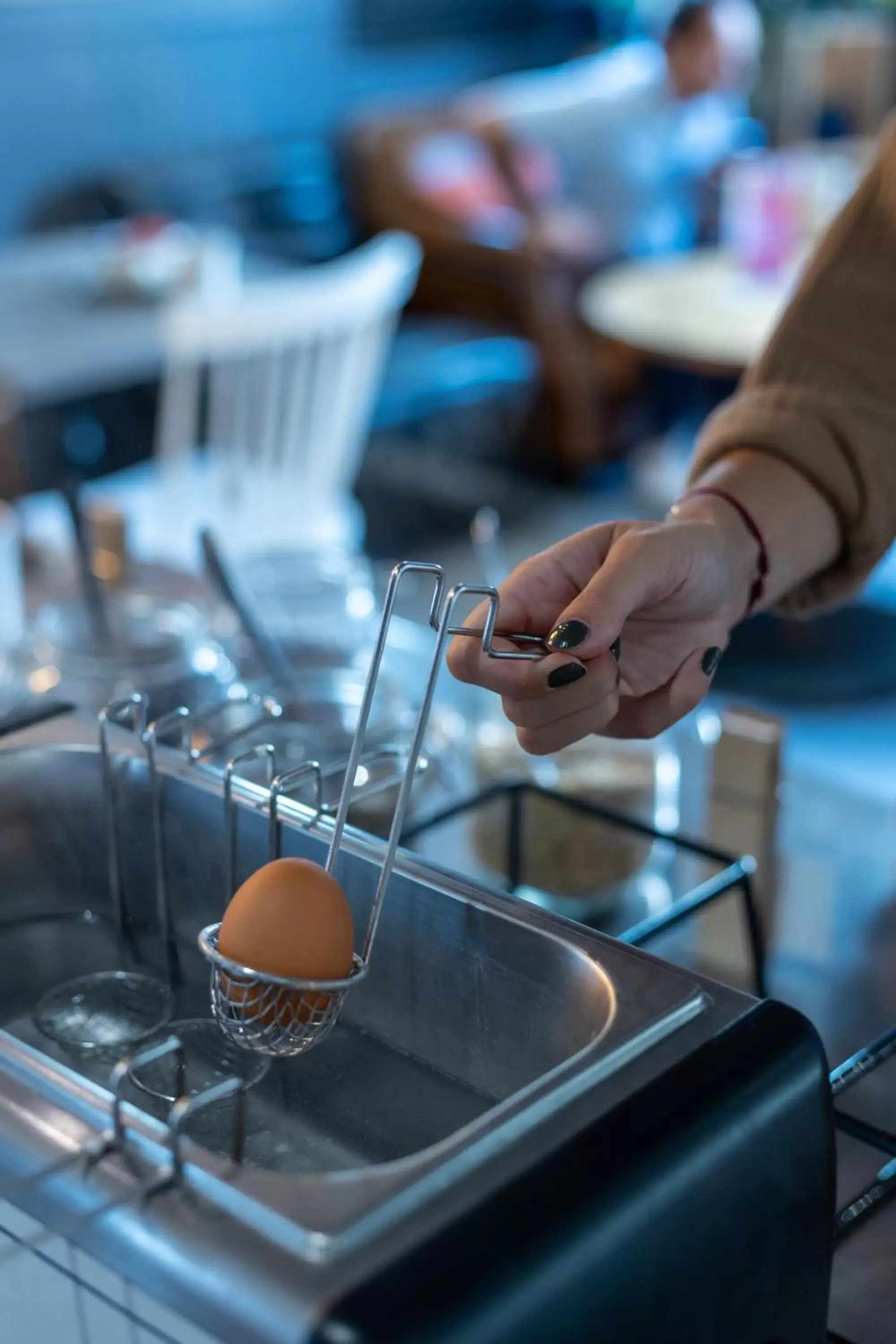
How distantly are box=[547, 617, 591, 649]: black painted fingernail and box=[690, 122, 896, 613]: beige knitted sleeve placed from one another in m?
0.27

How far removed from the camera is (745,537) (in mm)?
820

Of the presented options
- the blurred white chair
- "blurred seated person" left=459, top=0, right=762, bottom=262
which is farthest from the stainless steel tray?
"blurred seated person" left=459, top=0, right=762, bottom=262

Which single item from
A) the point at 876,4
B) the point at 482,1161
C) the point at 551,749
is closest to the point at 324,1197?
the point at 482,1161

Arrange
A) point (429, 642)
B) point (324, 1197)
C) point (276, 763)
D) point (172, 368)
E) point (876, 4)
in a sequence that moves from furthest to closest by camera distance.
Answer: point (876, 4)
point (172, 368)
point (429, 642)
point (276, 763)
point (324, 1197)

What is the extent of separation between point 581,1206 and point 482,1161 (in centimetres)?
3

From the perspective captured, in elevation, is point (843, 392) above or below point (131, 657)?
above

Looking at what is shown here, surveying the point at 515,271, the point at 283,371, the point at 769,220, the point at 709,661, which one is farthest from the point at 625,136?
the point at 709,661

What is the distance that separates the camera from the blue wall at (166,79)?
3727mm

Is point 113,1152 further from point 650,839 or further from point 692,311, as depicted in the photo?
point 692,311

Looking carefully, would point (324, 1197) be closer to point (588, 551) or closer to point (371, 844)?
point (371, 844)

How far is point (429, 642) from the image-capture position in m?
1.13

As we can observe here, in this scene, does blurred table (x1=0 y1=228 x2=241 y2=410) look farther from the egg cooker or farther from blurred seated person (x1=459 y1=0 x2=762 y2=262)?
the egg cooker

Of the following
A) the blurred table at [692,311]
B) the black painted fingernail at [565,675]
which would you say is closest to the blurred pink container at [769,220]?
the blurred table at [692,311]

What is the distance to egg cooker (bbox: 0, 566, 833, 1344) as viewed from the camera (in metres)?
0.45
